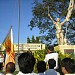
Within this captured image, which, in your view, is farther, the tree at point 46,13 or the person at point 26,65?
the tree at point 46,13

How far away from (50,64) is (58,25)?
74.9 ft

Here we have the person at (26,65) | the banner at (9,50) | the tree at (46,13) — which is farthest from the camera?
the tree at (46,13)

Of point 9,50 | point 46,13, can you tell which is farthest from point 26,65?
point 46,13

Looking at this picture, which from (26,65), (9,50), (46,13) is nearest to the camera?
(26,65)

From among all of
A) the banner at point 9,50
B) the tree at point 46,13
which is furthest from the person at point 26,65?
the tree at point 46,13

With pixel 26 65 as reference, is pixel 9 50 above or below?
above

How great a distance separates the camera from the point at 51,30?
4253cm

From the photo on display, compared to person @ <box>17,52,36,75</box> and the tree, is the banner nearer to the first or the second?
person @ <box>17,52,36,75</box>

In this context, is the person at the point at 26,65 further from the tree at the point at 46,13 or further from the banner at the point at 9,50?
the tree at the point at 46,13

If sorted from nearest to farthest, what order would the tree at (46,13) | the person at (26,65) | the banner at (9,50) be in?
1. the person at (26,65)
2. the banner at (9,50)
3. the tree at (46,13)

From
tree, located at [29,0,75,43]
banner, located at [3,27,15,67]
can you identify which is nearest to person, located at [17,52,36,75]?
banner, located at [3,27,15,67]

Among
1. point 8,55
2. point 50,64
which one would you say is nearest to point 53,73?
point 50,64

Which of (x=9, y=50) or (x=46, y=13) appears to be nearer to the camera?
(x=9, y=50)

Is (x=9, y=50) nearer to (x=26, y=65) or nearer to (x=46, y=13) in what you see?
(x=26, y=65)
